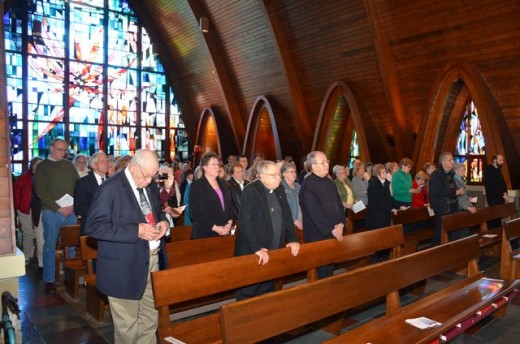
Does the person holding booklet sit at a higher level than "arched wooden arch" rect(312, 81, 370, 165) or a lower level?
lower

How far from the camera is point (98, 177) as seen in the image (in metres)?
5.05

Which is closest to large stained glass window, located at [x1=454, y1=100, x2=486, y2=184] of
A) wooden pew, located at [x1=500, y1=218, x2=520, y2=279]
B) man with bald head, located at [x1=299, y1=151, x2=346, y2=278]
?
wooden pew, located at [x1=500, y1=218, x2=520, y2=279]

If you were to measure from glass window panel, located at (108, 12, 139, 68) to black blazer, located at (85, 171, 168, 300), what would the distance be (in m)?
17.0

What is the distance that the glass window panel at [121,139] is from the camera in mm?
18219

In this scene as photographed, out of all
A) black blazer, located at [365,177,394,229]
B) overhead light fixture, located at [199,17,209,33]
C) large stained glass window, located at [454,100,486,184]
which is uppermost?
overhead light fixture, located at [199,17,209,33]

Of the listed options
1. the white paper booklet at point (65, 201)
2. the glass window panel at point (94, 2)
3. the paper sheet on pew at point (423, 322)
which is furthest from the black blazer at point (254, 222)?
the glass window panel at point (94, 2)

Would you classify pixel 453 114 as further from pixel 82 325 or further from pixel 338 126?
pixel 82 325

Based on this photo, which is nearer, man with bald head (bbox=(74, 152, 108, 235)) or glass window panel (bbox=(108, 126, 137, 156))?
man with bald head (bbox=(74, 152, 108, 235))

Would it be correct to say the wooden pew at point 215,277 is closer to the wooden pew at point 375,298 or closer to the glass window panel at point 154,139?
the wooden pew at point 375,298

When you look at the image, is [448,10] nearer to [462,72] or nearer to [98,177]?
[462,72]

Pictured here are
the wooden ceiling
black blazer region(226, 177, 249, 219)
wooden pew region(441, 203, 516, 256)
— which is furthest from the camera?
the wooden ceiling

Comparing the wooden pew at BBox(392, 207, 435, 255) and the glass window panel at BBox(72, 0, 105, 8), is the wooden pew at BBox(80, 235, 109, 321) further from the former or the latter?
the glass window panel at BBox(72, 0, 105, 8)

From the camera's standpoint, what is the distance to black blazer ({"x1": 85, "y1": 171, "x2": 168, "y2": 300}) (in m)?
2.74

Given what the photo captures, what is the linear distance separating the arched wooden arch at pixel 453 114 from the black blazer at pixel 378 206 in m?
4.88
